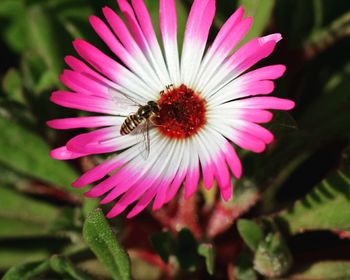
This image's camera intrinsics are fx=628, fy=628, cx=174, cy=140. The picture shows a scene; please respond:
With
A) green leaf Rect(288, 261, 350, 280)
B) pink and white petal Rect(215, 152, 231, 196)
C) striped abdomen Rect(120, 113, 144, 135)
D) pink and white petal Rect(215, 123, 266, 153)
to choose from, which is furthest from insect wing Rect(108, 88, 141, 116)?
green leaf Rect(288, 261, 350, 280)

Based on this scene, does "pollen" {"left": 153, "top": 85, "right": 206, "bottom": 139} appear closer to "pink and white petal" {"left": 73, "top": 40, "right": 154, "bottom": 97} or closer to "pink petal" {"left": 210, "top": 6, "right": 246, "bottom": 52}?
"pink and white petal" {"left": 73, "top": 40, "right": 154, "bottom": 97}

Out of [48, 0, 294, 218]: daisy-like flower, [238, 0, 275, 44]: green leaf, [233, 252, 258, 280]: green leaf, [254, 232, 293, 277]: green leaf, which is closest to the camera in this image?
[48, 0, 294, 218]: daisy-like flower

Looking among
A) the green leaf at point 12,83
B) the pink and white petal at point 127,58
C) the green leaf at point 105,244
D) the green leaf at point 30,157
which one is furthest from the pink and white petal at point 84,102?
the green leaf at point 12,83

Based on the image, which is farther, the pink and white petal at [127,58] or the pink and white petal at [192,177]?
the pink and white petal at [127,58]

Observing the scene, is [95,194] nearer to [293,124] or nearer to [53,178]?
[293,124]

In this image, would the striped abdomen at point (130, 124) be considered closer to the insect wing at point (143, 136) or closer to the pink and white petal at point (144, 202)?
the insect wing at point (143, 136)

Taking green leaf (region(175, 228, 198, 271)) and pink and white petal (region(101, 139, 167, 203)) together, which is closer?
pink and white petal (region(101, 139, 167, 203))
